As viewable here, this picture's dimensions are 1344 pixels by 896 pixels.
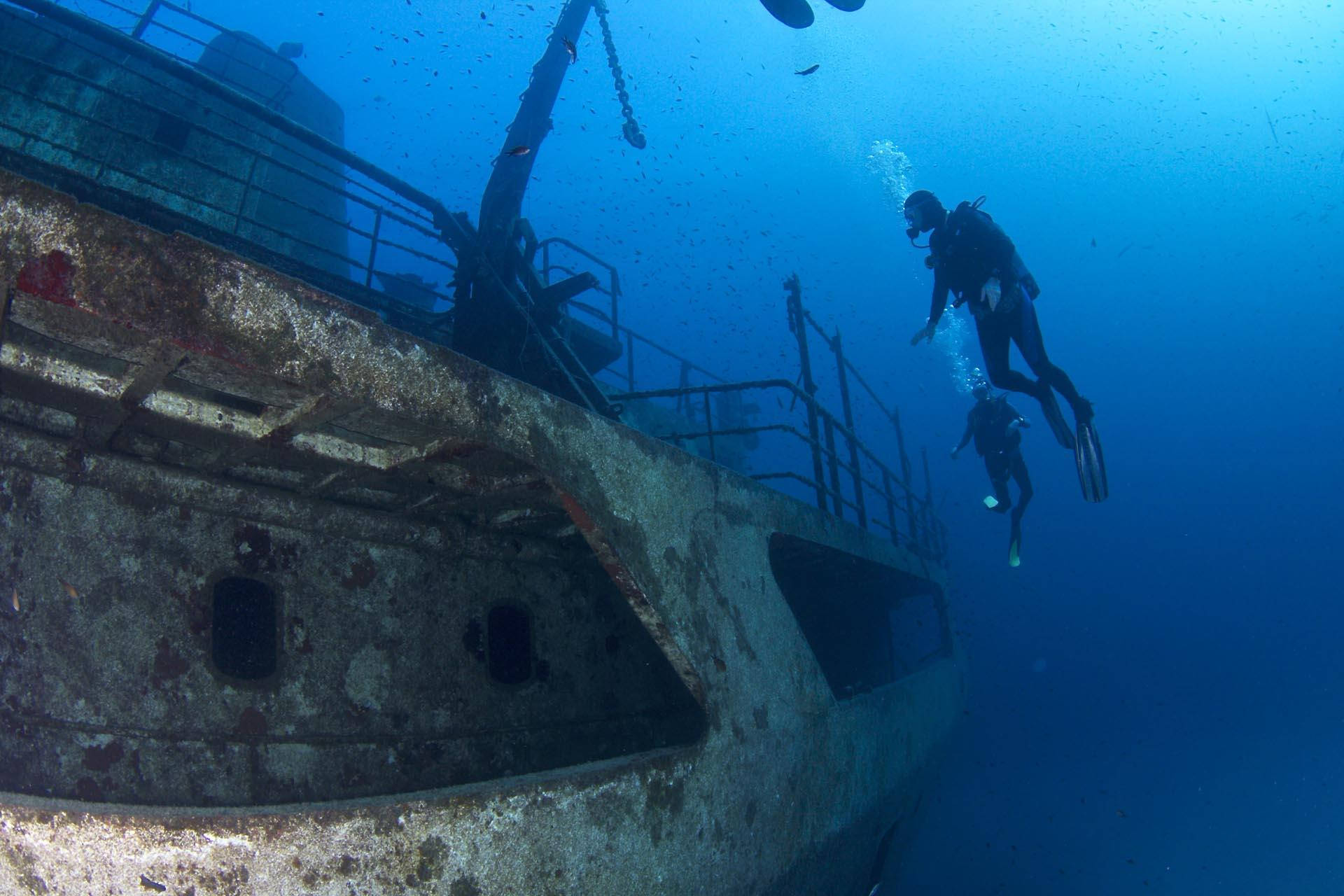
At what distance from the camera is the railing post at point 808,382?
627 centimetres

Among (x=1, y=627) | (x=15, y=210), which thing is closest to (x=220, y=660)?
(x=1, y=627)

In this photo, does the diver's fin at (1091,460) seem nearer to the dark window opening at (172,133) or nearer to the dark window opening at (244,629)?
the dark window opening at (244,629)

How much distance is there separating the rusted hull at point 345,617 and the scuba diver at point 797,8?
5.11m

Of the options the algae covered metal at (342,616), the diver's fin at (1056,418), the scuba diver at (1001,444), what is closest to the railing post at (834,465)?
the algae covered metal at (342,616)

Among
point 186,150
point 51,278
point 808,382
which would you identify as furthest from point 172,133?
point 51,278

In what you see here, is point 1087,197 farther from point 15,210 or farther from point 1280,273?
point 15,210

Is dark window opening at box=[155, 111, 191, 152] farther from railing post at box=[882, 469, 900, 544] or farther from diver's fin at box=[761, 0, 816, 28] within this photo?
railing post at box=[882, 469, 900, 544]

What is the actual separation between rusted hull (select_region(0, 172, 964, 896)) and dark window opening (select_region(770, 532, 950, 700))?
81.3 inches

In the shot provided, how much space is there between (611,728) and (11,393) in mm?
3674

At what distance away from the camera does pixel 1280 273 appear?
116625mm

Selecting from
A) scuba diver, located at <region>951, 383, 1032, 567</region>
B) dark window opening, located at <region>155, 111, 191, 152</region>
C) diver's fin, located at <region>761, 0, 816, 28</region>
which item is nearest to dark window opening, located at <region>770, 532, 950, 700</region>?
scuba diver, located at <region>951, 383, 1032, 567</region>

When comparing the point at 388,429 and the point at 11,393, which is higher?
the point at 11,393

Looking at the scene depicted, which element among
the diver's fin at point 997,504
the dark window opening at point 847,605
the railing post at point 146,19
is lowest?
the dark window opening at point 847,605

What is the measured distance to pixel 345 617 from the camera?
364 centimetres
